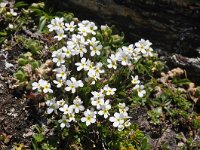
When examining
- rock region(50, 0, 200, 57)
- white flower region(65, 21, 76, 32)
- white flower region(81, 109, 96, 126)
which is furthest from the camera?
rock region(50, 0, 200, 57)

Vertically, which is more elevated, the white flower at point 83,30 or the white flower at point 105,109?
the white flower at point 83,30

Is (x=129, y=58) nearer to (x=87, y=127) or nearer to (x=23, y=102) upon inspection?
(x=87, y=127)

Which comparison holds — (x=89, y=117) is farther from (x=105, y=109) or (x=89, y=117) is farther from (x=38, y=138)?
(x=38, y=138)

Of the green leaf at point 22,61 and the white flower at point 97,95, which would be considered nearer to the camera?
the white flower at point 97,95

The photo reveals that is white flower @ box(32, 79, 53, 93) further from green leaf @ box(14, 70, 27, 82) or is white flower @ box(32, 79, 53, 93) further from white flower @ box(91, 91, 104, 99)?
white flower @ box(91, 91, 104, 99)

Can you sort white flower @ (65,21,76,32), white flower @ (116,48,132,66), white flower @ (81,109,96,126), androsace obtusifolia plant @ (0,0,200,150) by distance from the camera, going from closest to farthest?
white flower @ (81,109,96,126), androsace obtusifolia plant @ (0,0,200,150), white flower @ (116,48,132,66), white flower @ (65,21,76,32)

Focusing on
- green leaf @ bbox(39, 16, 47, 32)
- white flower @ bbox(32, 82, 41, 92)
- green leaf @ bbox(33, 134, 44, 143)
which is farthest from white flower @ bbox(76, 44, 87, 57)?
green leaf @ bbox(33, 134, 44, 143)

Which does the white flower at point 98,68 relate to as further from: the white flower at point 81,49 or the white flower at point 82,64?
the white flower at point 81,49

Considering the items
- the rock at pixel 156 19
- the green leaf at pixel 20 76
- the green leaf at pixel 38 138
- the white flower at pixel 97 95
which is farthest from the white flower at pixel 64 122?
the rock at pixel 156 19

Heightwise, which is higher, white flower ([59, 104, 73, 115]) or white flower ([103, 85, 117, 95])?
white flower ([103, 85, 117, 95])

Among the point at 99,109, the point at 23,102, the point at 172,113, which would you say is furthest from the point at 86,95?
the point at 172,113
